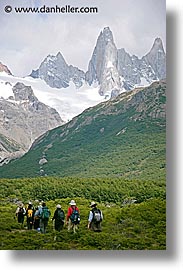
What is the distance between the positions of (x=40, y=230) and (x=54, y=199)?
19cm

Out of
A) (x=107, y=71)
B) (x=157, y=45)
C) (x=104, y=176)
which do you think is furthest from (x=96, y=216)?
(x=157, y=45)

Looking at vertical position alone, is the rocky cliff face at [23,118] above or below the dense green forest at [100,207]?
above

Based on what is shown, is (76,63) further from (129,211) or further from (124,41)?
(129,211)

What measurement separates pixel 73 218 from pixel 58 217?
83mm

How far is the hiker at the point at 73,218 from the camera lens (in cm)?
390

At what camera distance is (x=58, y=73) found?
13.3 ft

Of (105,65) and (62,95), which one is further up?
(105,65)

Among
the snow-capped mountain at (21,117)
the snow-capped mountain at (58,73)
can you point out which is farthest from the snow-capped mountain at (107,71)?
the snow-capped mountain at (21,117)

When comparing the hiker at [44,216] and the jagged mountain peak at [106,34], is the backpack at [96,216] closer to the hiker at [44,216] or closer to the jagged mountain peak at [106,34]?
the hiker at [44,216]

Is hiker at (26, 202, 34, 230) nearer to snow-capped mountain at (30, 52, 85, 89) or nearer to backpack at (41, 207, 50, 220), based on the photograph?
backpack at (41, 207, 50, 220)

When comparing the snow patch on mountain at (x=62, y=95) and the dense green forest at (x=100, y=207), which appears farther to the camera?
the snow patch on mountain at (x=62, y=95)

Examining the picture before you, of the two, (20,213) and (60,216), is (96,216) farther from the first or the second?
(20,213)

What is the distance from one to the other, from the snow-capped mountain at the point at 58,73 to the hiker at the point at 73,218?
69cm

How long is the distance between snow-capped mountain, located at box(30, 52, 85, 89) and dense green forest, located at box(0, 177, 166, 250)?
0.54 metres
